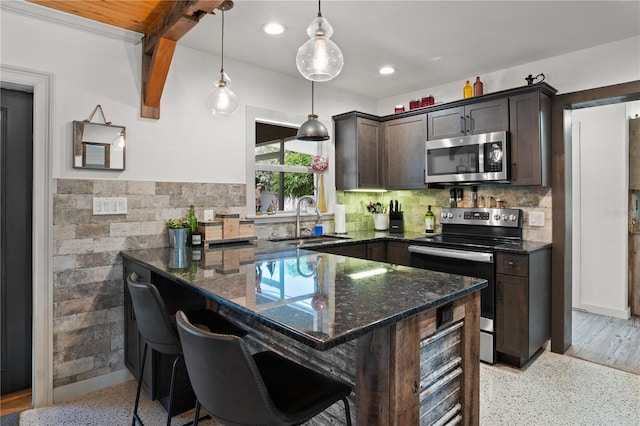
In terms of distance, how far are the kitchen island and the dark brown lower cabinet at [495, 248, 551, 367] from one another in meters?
1.48

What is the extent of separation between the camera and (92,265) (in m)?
2.58

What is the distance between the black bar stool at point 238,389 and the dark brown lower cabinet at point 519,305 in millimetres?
2143

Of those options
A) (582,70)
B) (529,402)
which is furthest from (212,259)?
(582,70)

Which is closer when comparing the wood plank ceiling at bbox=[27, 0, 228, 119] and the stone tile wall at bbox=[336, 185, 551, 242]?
the wood plank ceiling at bbox=[27, 0, 228, 119]

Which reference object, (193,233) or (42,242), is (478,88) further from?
(42,242)

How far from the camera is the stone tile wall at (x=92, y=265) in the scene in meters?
2.48

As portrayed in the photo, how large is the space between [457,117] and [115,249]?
310 centimetres

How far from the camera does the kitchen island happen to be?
3.87 ft

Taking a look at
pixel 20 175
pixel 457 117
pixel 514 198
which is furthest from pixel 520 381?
pixel 20 175

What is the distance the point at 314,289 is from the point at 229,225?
1.65 metres

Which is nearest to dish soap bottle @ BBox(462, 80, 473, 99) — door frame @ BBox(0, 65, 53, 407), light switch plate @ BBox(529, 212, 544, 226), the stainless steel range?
the stainless steel range

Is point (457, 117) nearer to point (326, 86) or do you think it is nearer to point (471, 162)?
point (471, 162)

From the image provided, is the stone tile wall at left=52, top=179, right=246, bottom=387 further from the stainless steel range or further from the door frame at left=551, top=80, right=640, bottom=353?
the door frame at left=551, top=80, right=640, bottom=353

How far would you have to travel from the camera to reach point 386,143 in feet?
13.8
